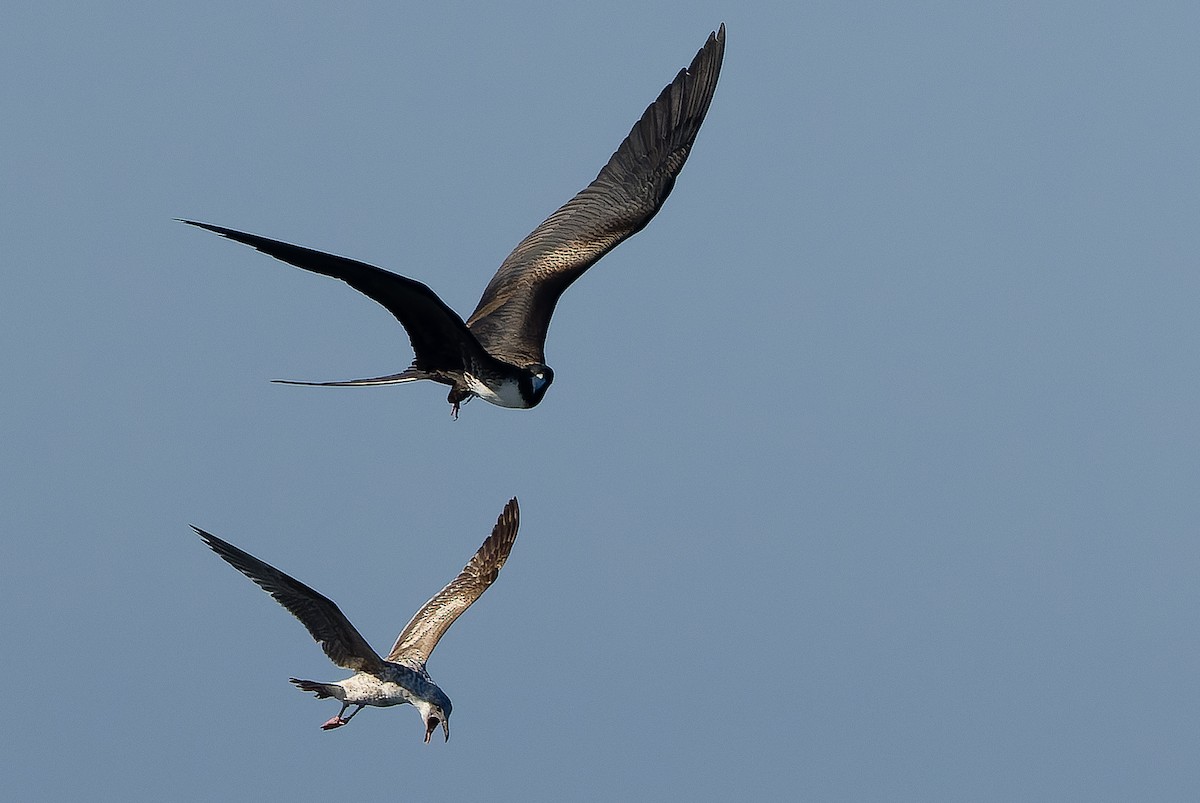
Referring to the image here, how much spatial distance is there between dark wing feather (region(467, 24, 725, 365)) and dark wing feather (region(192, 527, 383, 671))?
444cm

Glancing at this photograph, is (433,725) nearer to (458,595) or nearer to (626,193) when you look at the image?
(458,595)

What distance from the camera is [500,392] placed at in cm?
1962

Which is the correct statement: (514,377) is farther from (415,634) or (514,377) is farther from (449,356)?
(415,634)

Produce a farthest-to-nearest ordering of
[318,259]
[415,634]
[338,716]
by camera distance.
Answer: [415,634]
[338,716]
[318,259]

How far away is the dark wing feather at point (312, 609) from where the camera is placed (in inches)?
755

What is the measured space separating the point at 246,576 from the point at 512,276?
526 cm

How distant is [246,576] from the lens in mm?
19328

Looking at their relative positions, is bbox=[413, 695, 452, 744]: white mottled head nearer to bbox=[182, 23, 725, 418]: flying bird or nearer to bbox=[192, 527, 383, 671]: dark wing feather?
bbox=[192, 527, 383, 671]: dark wing feather

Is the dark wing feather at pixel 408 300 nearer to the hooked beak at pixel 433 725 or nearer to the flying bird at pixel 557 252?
the flying bird at pixel 557 252

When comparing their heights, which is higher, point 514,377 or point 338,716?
point 514,377

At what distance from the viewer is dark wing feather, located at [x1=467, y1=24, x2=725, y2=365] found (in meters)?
23.0

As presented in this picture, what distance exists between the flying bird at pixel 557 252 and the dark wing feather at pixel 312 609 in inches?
78.9

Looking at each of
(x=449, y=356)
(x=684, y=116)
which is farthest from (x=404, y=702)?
(x=684, y=116)

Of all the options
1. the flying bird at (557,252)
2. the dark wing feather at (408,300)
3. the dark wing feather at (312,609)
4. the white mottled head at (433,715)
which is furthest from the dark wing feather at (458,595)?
the dark wing feather at (408,300)
